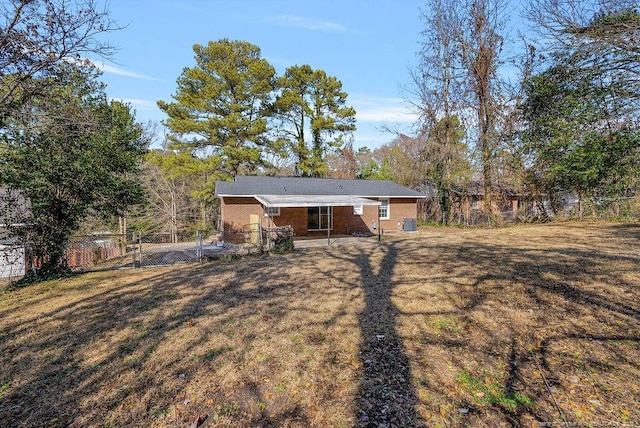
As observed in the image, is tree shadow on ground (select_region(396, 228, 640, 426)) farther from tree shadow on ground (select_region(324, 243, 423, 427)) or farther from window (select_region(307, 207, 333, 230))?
window (select_region(307, 207, 333, 230))

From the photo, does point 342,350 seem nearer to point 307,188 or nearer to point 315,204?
point 315,204

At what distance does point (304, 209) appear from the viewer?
18.0 metres

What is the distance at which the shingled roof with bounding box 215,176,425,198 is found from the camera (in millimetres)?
16922

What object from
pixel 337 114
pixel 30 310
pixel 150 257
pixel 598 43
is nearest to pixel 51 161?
pixel 30 310

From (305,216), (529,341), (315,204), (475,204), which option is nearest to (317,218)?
(305,216)

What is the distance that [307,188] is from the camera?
754 inches

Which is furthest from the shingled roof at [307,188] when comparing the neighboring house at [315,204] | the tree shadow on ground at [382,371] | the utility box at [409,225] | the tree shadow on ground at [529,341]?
the tree shadow on ground at [382,371]

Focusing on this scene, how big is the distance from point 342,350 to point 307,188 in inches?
613

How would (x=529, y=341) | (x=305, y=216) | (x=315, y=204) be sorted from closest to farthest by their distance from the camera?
(x=529, y=341)
(x=315, y=204)
(x=305, y=216)

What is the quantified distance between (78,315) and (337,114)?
24814 millimetres

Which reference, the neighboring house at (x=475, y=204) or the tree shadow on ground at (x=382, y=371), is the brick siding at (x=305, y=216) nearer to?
the neighboring house at (x=475, y=204)

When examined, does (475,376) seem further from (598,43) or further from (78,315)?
(598,43)

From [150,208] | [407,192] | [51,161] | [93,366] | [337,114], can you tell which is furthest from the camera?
[337,114]

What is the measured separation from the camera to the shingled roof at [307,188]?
16922 mm
